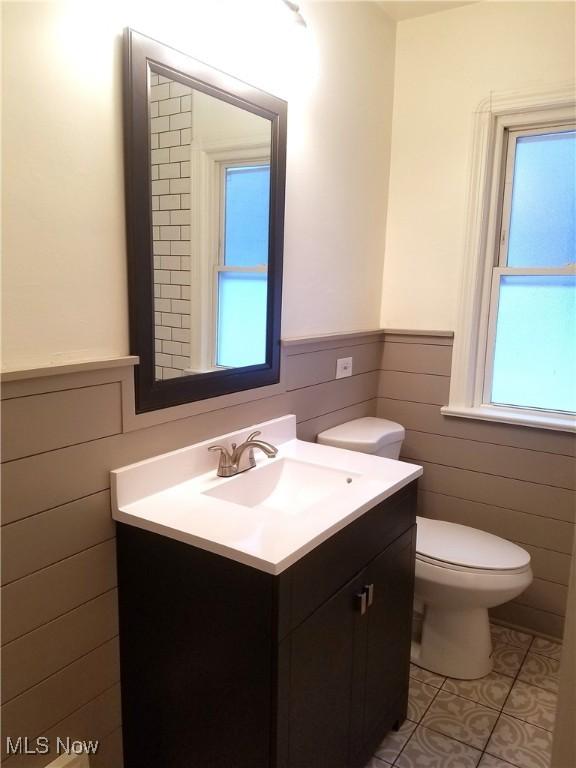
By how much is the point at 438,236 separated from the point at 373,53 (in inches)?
29.3

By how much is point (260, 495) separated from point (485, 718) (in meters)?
1.08

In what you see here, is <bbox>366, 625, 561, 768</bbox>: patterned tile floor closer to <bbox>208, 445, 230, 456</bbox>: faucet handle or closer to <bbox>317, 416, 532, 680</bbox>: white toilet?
<bbox>317, 416, 532, 680</bbox>: white toilet

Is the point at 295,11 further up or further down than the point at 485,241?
further up

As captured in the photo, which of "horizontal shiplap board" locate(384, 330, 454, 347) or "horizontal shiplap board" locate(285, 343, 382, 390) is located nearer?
"horizontal shiplap board" locate(285, 343, 382, 390)

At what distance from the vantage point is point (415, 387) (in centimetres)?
246

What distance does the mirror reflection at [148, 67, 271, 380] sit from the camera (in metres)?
1.38

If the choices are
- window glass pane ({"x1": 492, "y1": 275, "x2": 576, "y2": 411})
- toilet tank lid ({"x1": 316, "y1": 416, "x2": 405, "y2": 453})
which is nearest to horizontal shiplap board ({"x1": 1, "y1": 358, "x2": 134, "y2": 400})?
toilet tank lid ({"x1": 316, "y1": 416, "x2": 405, "y2": 453})

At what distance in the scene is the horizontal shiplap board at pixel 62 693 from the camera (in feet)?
3.94

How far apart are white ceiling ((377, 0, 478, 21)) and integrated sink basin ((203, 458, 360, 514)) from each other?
70.0 inches

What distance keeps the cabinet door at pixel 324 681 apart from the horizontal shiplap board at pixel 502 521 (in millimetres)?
1088

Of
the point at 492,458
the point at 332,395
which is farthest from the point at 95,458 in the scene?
the point at 492,458

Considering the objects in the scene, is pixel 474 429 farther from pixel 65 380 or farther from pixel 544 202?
pixel 65 380

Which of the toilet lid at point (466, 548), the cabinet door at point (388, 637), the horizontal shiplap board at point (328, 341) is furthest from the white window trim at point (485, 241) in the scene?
the cabinet door at point (388, 637)

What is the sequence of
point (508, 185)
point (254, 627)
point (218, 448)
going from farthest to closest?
1. point (508, 185)
2. point (218, 448)
3. point (254, 627)
